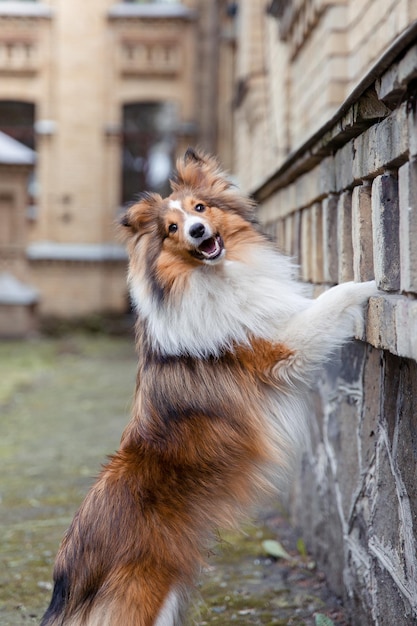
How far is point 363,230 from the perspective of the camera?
276 centimetres

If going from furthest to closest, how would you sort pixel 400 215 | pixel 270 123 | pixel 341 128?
pixel 270 123 < pixel 341 128 < pixel 400 215

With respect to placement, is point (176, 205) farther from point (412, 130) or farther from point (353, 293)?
point (412, 130)

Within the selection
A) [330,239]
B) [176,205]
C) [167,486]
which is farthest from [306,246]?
[167,486]

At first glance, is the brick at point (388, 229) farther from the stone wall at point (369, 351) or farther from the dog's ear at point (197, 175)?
the dog's ear at point (197, 175)

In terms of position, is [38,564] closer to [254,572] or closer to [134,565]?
[254,572]

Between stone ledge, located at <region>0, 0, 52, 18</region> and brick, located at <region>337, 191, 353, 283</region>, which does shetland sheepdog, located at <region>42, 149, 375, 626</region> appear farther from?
stone ledge, located at <region>0, 0, 52, 18</region>

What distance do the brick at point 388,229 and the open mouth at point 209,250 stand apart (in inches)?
32.5

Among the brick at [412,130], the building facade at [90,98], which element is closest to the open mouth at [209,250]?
the brick at [412,130]

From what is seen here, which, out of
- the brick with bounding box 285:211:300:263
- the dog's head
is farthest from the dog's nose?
the brick with bounding box 285:211:300:263

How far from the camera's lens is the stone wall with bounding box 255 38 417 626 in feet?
7.41

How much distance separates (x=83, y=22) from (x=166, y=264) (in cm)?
1460

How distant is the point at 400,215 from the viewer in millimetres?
2264

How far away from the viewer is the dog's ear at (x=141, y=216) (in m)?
3.38

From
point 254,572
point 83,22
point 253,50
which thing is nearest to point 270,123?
point 253,50
